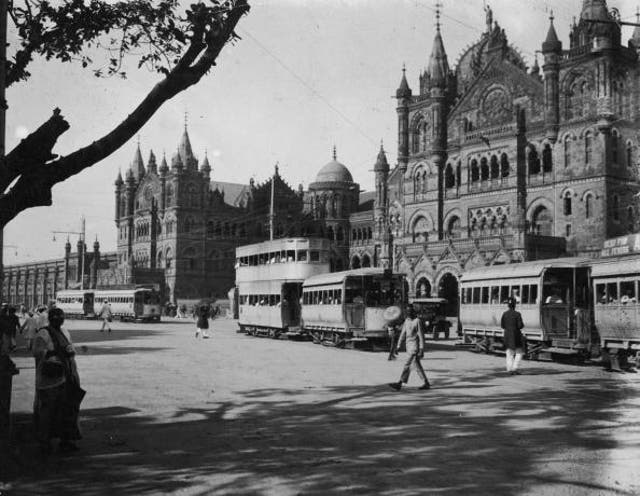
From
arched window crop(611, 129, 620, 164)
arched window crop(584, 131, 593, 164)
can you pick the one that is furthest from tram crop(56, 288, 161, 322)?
arched window crop(611, 129, 620, 164)

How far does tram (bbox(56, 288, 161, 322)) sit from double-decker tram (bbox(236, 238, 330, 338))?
20.6 metres

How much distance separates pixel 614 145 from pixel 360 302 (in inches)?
1142

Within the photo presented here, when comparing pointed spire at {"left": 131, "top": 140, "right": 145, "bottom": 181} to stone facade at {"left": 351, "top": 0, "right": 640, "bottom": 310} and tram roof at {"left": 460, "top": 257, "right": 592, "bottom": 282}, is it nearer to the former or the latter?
stone facade at {"left": 351, "top": 0, "right": 640, "bottom": 310}

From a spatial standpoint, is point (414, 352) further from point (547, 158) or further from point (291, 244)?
point (547, 158)

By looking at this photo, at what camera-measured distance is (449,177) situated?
57.8 metres

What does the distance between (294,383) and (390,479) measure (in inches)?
321

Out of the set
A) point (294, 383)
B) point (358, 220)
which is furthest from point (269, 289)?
point (358, 220)

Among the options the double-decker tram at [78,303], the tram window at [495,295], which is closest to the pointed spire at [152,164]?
the double-decker tram at [78,303]

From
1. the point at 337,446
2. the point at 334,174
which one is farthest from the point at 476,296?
the point at 334,174

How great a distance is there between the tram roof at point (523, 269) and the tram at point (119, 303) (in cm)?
3266

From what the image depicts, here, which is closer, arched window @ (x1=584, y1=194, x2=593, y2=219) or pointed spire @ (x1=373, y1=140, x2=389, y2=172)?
arched window @ (x1=584, y1=194, x2=593, y2=219)

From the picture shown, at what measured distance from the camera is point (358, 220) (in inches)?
3009

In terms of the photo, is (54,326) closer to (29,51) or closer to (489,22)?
(29,51)

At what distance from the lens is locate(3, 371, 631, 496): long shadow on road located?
23.0 feet
